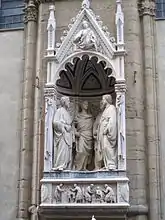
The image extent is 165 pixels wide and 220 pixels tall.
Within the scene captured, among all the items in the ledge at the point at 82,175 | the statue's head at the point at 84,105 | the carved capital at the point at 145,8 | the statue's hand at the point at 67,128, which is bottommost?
the ledge at the point at 82,175

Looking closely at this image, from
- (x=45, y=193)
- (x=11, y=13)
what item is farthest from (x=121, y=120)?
(x=11, y=13)

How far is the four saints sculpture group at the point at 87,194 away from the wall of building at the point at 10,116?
1115mm

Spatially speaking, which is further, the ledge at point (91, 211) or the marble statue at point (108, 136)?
the marble statue at point (108, 136)

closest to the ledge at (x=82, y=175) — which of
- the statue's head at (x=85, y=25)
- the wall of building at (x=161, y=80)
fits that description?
the wall of building at (x=161, y=80)

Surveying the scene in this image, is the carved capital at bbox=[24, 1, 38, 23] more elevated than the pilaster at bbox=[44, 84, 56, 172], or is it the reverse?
the carved capital at bbox=[24, 1, 38, 23]

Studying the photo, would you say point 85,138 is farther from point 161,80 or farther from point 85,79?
point 161,80

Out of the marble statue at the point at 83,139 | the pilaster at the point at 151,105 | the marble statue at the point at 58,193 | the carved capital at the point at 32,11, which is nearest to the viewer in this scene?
the marble statue at the point at 58,193

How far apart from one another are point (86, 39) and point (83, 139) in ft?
5.37

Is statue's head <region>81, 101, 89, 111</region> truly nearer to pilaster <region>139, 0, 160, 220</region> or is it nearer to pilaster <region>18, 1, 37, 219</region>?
pilaster <region>18, 1, 37, 219</region>

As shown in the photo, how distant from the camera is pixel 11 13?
10266 millimetres

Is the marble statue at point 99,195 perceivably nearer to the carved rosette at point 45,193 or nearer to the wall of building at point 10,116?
the carved rosette at point 45,193

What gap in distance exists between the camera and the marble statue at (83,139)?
846cm

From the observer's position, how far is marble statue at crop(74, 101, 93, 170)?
333 inches

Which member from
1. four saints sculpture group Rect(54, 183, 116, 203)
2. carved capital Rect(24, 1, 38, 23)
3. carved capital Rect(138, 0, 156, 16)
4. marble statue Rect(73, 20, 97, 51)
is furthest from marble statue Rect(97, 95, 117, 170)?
carved capital Rect(24, 1, 38, 23)
